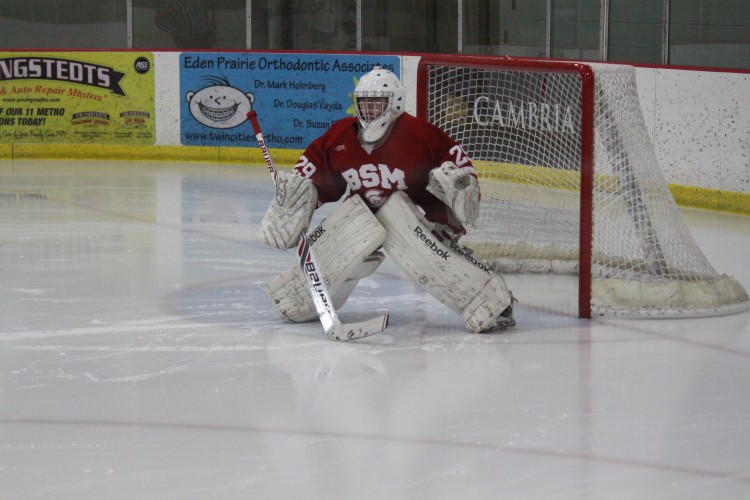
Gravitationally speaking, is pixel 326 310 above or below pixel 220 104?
below

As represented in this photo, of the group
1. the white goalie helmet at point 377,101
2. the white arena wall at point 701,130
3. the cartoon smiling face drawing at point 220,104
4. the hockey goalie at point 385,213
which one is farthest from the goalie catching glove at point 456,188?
the cartoon smiling face drawing at point 220,104

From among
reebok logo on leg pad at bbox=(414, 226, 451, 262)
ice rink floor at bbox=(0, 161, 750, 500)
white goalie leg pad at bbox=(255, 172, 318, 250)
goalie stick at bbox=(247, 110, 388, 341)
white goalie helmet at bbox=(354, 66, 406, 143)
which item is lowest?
ice rink floor at bbox=(0, 161, 750, 500)

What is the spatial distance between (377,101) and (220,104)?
5.78 metres

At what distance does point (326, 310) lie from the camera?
4484 millimetres

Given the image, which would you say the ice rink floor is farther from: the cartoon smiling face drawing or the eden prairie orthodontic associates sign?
the cartoon smiling face drawing

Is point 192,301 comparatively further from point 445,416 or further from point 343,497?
point 343,497

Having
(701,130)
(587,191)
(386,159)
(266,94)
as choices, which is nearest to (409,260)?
(386,159)

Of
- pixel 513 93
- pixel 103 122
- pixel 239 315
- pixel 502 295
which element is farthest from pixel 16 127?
pixel 502 295

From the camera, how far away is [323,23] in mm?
10594

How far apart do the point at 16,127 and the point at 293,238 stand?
6.37m

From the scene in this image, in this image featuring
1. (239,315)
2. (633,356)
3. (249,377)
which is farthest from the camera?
(239,315)

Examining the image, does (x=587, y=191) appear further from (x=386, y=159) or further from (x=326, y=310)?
(x=326, y=310)

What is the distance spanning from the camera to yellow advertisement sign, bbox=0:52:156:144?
33.8 ft

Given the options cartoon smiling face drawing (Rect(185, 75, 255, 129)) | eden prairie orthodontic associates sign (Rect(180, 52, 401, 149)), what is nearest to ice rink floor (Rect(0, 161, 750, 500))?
eden prairie orthodontic associates sign (Rect(180, 52, 401, 149))
